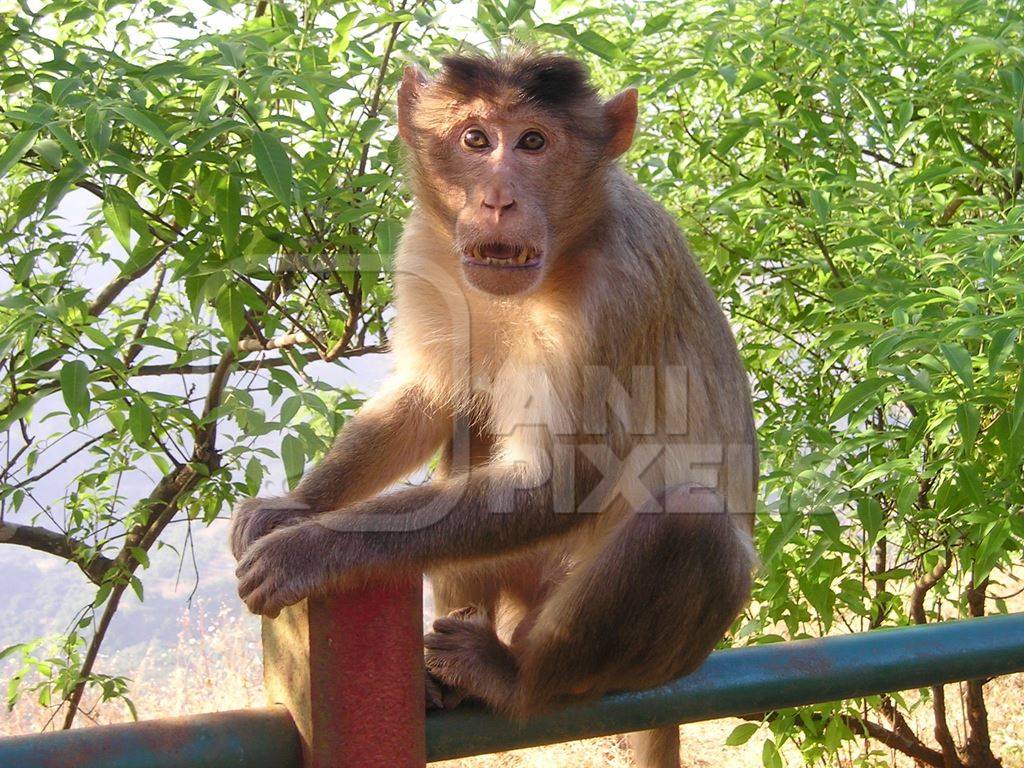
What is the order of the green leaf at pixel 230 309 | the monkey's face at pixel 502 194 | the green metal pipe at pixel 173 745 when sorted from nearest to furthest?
the green metal pipe at pixel 173 745
the monkey's face at pixel 502 194
the green leaf at pixel 230 309

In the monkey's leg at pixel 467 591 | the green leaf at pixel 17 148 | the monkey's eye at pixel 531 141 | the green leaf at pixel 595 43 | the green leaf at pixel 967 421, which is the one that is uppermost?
the green leaf at pixel 595 43

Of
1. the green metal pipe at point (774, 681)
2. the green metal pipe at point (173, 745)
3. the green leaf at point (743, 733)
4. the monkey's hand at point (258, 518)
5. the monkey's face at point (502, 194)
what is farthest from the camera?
the green leaf at point (743, 733)

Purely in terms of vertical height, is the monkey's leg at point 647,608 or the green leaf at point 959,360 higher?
the green leaf at point 959,360

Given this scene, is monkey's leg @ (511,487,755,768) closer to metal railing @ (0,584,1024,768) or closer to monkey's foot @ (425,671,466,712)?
monkey's foot @ (425,671,466,712)

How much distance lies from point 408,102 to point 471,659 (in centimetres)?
150

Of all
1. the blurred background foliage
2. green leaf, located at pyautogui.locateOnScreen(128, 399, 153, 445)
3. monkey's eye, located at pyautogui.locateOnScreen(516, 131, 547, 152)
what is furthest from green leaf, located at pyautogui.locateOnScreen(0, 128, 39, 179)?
monkey's eye, located at pyautogui.locateOnScreen(516, 131, 547, 152)

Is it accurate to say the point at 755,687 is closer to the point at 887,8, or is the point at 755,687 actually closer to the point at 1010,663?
the point at 1010,663

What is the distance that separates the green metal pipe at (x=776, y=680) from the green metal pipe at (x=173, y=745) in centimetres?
32

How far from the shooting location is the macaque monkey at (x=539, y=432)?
94.9 inches

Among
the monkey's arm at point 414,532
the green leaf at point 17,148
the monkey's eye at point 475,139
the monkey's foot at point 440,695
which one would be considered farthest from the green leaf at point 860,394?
the green leaf at point 17,148

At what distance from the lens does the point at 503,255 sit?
2.75 m

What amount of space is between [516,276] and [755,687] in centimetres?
117

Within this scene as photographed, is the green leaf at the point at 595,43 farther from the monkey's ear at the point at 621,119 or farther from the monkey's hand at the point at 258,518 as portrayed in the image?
the monkey's hand at the point at 258,518

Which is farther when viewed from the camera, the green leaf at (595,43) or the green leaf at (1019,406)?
the green leaf at (595,43)
